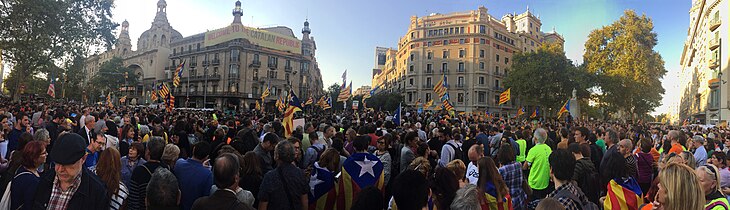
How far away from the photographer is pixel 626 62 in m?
38.1

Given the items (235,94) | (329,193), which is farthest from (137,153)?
(235,94)

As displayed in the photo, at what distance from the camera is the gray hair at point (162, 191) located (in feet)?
11.0

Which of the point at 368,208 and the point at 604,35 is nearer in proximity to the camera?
the point at 368,208

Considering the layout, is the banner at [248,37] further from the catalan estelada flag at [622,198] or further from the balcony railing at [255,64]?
the catalan estelada flag at [622,198]

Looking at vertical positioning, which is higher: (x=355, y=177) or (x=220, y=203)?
(x=220, y=203)

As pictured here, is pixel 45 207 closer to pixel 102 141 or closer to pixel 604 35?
pixel 102 141

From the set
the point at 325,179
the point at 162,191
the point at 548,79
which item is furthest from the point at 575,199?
the point at 548,79

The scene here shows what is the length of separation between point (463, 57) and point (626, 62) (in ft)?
95.3

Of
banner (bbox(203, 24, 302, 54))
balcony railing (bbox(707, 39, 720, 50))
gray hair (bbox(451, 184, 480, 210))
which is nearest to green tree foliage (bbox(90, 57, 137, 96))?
banner (bbox(203, 24, 302, 54))

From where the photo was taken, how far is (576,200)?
3500mm

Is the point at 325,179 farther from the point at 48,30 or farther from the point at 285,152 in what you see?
the point at 48,30

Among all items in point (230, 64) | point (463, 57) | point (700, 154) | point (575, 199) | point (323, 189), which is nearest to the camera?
point (575, 199)

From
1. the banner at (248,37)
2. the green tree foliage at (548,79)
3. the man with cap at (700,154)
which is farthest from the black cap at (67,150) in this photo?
the banner at (248,37)

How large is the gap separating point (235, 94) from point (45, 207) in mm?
61013
